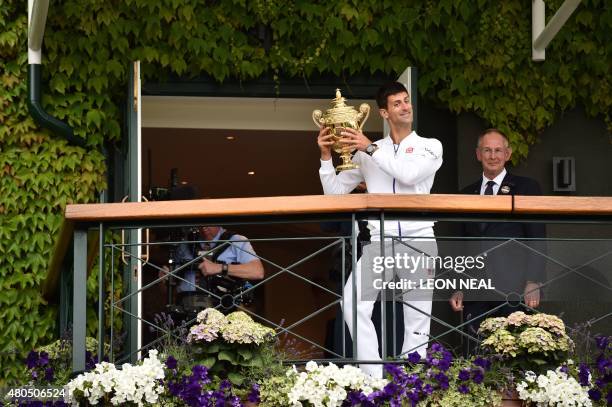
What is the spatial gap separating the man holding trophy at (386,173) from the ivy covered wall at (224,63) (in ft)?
7.91

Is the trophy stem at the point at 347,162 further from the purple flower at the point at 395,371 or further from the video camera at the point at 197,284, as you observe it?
the purple flower at the point at 395,371

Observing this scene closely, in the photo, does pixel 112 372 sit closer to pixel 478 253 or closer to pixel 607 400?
pixel 478 253

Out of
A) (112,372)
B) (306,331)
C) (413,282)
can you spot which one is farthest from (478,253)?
(306,331)

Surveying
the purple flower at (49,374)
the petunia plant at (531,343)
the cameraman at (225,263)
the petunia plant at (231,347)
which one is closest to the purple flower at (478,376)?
the petunia plant at (531,343)

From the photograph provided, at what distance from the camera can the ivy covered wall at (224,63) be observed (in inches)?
300

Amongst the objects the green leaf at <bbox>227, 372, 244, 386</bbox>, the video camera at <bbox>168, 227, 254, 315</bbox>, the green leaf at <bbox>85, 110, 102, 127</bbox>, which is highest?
the green leaf at <bbox>85, 110, 102, 127</bbox>

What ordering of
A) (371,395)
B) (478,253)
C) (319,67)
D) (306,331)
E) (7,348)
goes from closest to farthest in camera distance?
(371,395)
(478,253)
(7,348)
(319,67)
(306,331)

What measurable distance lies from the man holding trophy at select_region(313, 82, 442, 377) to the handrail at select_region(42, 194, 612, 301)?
0.15m

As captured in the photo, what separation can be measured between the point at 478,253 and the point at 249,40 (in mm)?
3709

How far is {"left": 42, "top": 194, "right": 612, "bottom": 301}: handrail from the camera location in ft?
15.4

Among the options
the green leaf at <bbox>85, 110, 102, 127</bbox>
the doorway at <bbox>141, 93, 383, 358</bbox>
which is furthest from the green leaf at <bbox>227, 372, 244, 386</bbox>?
the green leaf at <bbox>85, 110, 102, 127</bbox>

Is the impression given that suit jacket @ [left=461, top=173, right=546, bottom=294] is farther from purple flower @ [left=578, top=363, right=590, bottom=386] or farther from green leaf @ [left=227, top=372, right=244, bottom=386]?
green leaf @ [left=227, top=372, right=244, bottom=386]

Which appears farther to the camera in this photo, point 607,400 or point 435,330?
point 435,330

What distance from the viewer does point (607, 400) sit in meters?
4.65
